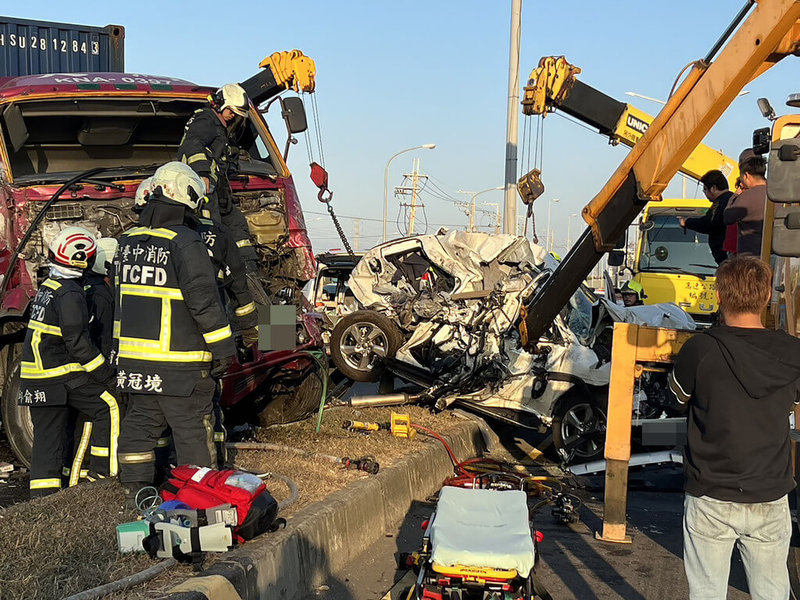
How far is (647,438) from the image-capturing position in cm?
481

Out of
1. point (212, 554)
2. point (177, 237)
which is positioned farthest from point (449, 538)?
point (177, 237)

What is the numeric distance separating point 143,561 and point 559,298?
14.6ft

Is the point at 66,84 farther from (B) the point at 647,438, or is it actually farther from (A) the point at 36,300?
(B) the point at 647,438

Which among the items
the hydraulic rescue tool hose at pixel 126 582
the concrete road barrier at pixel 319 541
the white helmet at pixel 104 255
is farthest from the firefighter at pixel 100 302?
the hydraulic rescue tool hose at pixel 126 582

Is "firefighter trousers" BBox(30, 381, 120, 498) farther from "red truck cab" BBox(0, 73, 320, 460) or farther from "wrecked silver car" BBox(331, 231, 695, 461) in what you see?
"wrecked silver car" BBox(331, 231, 695, 461)

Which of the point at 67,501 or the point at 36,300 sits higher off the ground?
the point at 36,300

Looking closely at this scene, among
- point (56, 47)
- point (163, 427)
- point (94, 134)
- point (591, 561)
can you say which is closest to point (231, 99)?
point (94, 134)

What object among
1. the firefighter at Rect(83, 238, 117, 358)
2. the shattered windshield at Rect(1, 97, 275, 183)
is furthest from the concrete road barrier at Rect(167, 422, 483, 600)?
the shattered windshield at Rect(1, 97, 275, 183)

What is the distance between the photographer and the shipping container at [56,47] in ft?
37.6

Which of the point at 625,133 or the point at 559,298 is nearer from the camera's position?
the point at 559,298

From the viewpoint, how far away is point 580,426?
8.64m

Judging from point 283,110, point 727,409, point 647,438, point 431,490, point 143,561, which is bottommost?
point 431,490

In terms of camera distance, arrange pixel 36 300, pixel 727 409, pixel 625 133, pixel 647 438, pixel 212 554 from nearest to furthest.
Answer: pixel 727 409
pixel 212 554
pixel 647 438
pixel 36 300
pixel 625 133

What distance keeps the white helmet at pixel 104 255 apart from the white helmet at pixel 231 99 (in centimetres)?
158
